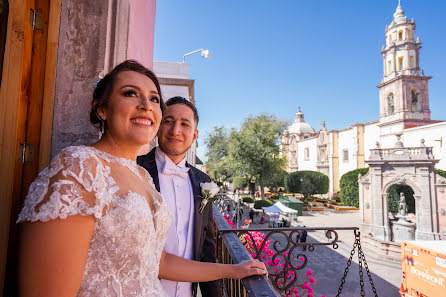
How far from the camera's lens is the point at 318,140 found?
41188mm

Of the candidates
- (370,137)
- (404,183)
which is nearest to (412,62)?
(370,137)

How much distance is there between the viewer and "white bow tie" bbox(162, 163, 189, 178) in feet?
6.99

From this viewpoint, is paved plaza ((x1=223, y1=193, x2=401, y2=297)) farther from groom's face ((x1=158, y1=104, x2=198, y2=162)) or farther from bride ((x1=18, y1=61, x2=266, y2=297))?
bride ((x1=18, y1=61, x2=266, y2=297))

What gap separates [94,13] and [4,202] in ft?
4.89

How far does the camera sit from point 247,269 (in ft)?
4.74

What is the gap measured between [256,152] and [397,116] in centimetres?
1831

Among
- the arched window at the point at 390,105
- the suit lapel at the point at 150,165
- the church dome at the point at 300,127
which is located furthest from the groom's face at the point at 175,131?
the church dome at the point at 300,127

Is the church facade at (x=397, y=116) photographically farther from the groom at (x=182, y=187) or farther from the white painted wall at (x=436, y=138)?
the groom at (x=182, y=187)

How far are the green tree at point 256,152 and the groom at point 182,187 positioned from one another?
23190 mm

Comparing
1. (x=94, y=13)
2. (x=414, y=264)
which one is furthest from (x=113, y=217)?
(x=414, y=264)

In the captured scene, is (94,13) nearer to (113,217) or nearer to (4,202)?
(4,202)

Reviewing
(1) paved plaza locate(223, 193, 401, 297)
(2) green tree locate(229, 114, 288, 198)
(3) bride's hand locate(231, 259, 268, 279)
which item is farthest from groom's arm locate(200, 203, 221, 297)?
(2) green tree locate(229, 114, 288, 198)

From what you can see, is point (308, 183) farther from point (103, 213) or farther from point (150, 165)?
point (103, 213)

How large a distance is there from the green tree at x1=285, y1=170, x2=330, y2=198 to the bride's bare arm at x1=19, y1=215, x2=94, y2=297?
35.0 meters
